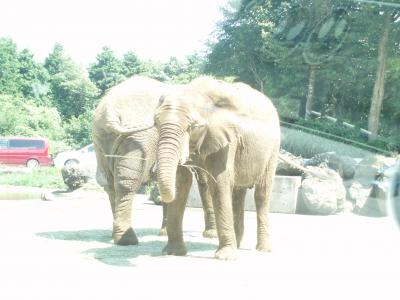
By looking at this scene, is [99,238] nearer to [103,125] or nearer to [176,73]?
[103,125]

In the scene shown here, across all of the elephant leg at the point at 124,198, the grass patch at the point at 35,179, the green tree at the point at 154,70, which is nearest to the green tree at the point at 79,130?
the grass patch at the point at 35,179

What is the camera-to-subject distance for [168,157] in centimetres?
624

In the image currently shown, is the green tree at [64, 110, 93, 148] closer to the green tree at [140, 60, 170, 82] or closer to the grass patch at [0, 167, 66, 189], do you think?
the grass patch at [0, 167, 66, 189]

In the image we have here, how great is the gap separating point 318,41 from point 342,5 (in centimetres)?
76

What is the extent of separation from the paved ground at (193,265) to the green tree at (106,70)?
5.21m

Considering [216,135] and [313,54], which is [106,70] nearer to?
[313,54]

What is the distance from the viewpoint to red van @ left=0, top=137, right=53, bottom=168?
23422 mm

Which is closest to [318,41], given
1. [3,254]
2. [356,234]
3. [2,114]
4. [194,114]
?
[356,234]

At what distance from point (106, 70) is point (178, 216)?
30.1 feet

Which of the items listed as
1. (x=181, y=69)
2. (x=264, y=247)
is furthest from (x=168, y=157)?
(x=181, y=69)

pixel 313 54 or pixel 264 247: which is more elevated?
pixel 313 54

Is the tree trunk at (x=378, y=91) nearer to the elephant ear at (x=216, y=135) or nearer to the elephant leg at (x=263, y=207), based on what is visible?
the elephant leg at (x=263, y=207)

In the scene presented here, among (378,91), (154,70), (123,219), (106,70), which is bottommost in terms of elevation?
(123,219)

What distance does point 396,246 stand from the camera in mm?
8281
